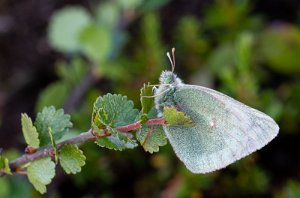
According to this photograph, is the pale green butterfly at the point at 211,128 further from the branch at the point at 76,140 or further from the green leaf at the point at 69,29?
the green leaf at the point at 69,29

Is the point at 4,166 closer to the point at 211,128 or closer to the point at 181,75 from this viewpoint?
the point at 211,128

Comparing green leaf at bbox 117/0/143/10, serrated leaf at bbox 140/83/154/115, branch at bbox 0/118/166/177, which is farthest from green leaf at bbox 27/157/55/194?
green leaf at bbox 117/0/143/10

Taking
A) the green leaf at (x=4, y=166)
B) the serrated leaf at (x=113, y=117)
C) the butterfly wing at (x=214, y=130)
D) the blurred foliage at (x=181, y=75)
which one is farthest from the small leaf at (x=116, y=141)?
the blurred foliage at (x=181, y=75)

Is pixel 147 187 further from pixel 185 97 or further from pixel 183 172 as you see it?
pixel 185 97

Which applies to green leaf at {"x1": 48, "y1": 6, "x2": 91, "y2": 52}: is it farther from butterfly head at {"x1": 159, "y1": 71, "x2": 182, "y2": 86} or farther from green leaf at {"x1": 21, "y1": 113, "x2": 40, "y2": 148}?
green leaf at {"x1": 21, "y1": 113, "x2": 40, "y2": 148}

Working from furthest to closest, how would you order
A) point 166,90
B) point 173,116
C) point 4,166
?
point 166,90 < point 4,166 < point 173,116

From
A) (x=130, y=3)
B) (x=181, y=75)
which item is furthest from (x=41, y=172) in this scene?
(x=181, y=75)
